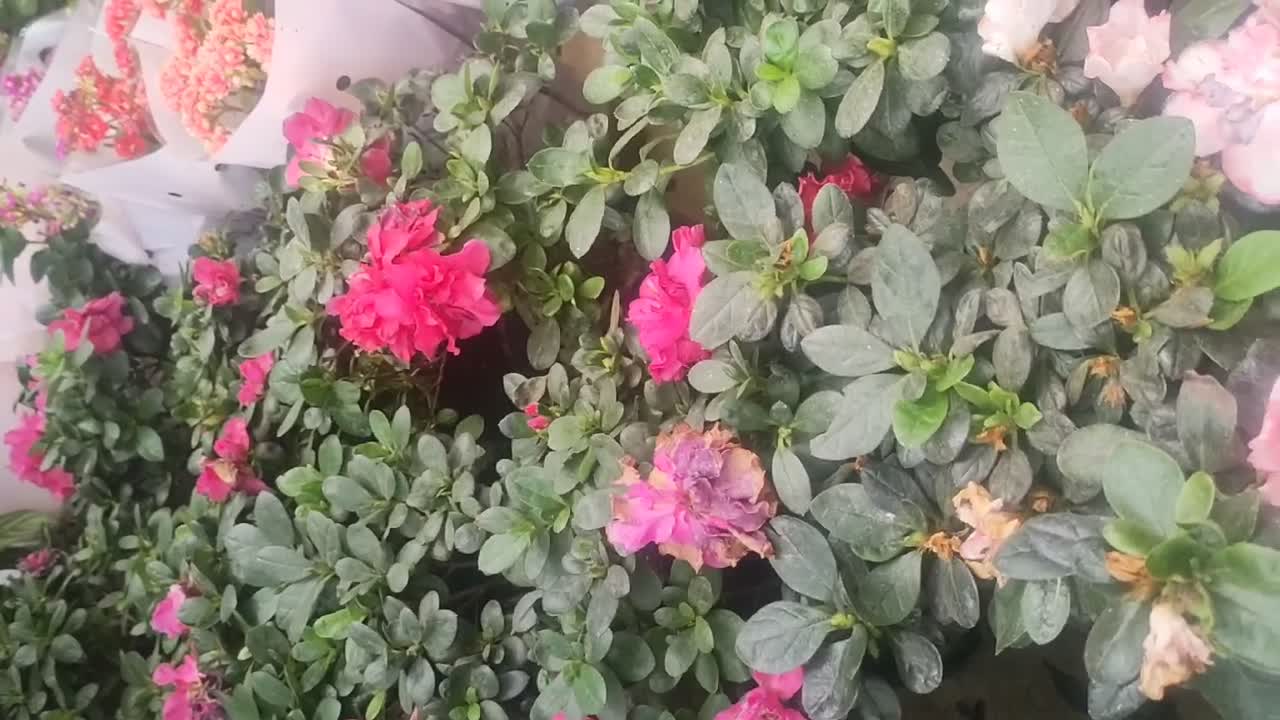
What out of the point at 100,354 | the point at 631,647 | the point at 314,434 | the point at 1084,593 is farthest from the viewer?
the point at 100,354

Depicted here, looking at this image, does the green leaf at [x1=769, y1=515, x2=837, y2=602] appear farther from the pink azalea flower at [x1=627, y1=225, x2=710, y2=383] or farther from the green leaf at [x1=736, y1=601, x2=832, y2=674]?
the pink azalea flower at [x1=627, y1=225, x2=710, y2=383]

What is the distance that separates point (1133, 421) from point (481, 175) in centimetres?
58

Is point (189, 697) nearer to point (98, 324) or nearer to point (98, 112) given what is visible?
point (98, 324)

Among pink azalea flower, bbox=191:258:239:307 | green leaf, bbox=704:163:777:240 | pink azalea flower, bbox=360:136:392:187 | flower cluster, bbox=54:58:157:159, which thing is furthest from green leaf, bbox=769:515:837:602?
flower cluster, bbox=54:58:157:159

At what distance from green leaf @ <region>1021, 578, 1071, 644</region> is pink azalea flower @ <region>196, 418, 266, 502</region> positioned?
84 centimetres

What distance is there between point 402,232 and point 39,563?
86cm

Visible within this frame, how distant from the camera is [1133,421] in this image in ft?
1.90

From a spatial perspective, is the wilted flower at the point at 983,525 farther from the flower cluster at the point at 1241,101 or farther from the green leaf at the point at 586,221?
the green leaf at the point at 586,221

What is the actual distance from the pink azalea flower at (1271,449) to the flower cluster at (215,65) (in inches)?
43.1

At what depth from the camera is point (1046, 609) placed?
0.54 meters

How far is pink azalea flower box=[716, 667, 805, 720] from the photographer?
0.70 metres

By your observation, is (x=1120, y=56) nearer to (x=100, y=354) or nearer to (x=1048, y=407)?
(x=1048, y=407)

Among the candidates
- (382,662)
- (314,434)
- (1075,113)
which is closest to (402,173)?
(314,434)

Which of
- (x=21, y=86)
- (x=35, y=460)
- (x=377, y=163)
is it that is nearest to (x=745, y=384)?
(x=377, y=163)
